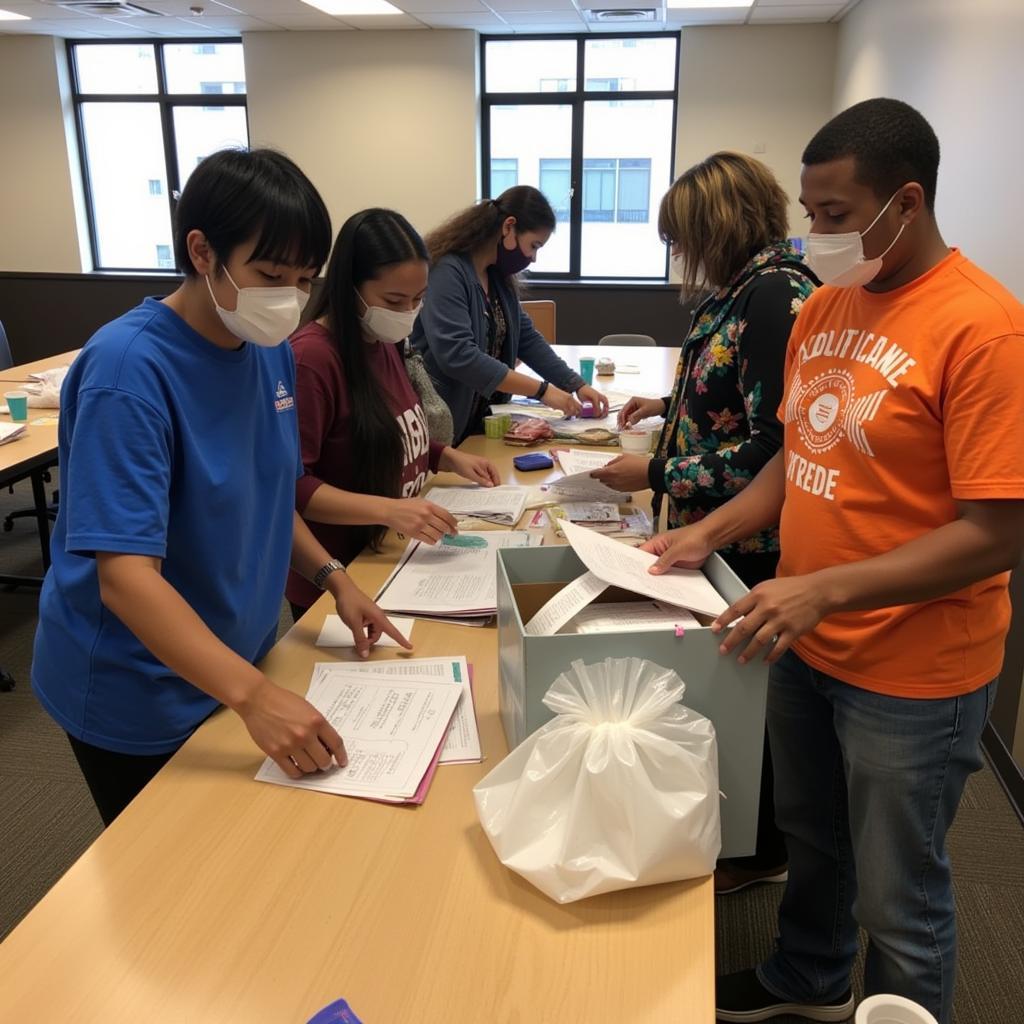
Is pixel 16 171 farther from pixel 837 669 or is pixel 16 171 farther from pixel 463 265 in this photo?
pixel 837 669

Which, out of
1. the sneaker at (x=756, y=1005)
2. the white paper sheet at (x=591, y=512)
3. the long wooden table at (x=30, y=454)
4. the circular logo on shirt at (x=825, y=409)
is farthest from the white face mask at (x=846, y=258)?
the long wooden table at (x=30, y=454)

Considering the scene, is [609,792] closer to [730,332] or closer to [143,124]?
[730,332]

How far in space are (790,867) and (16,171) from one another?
803 centimetres

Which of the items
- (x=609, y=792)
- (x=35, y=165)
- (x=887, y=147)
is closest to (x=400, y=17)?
(x=35, y=165)

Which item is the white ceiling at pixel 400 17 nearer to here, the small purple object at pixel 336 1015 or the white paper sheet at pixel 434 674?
the white paper sheet at pixel 434 674

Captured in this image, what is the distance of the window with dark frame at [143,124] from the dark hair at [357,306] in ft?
19.1

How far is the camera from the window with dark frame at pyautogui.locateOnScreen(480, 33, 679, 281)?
6.58 metres

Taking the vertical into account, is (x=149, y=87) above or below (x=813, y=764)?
above

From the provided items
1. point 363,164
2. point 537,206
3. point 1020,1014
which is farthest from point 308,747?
point 363,164

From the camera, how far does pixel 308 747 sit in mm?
1009

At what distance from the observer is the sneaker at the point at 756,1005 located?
5.05ft

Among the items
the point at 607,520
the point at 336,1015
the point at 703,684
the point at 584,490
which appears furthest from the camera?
the point at 584,490

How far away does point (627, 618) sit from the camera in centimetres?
105

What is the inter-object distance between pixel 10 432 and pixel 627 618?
8.78 ft
